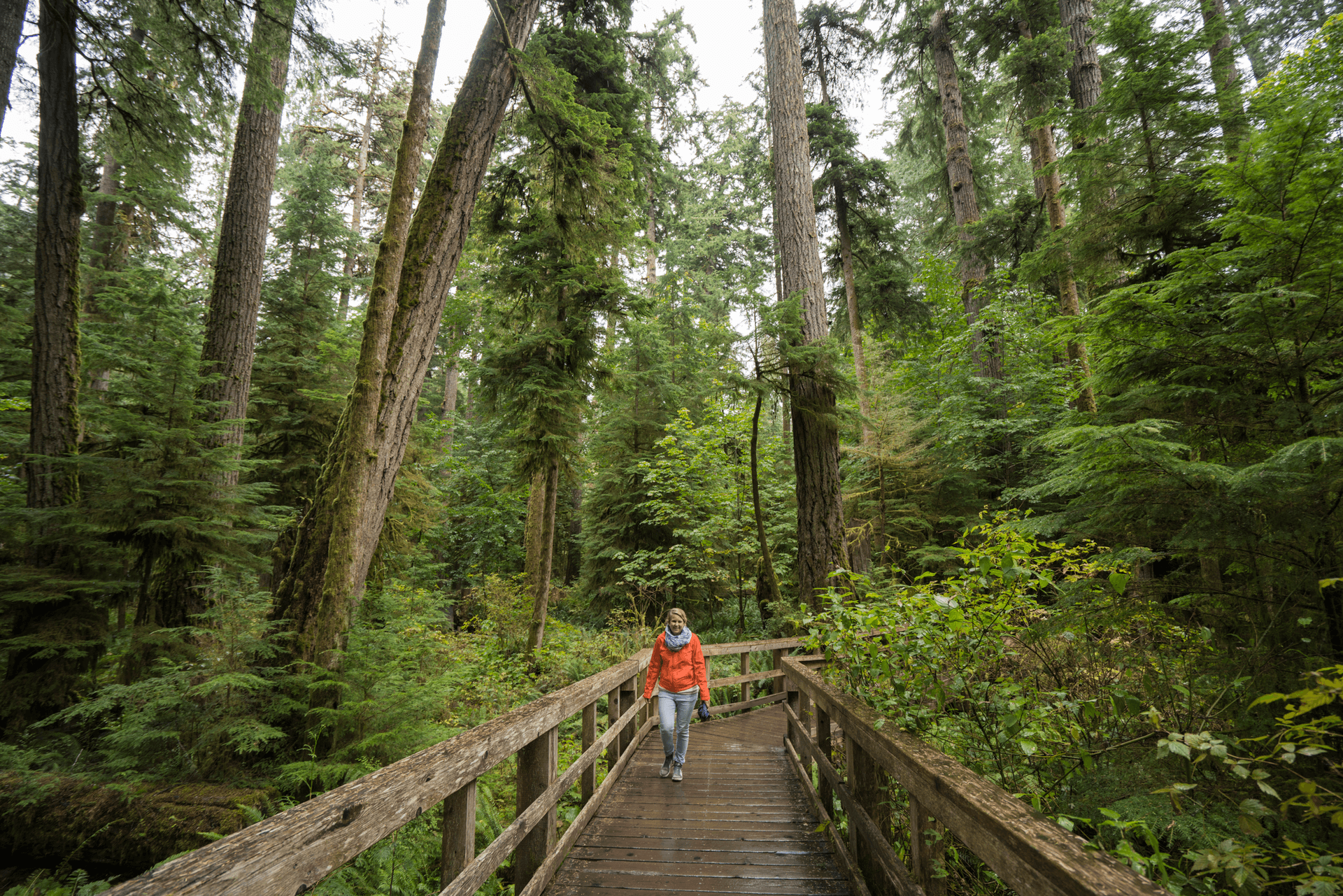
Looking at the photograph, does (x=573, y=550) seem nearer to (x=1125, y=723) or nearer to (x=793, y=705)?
(x=793, y=705)

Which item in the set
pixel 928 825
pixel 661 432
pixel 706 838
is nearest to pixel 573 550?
pixel 661 432

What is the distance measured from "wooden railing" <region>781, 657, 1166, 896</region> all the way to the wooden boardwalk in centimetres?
30

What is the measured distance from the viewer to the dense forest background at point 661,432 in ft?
8.90

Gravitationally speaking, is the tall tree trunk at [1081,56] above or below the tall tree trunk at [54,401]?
above

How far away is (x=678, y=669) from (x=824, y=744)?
5.51 feet

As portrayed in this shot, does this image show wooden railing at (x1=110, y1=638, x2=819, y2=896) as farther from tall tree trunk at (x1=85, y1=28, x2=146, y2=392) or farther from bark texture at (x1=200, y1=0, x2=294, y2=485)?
tall tree trunk at (x1=85, y1=28, x2=146, y2=392)

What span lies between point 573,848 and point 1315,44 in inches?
281

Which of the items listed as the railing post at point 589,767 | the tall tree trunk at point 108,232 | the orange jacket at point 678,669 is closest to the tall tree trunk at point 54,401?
the railing post at point 589,767

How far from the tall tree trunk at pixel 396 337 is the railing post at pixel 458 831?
11.0ft

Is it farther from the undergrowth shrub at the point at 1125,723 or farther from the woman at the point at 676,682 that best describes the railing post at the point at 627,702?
the undergrowth shrub at the point at 1125,723

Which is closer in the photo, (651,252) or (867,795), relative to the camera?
(867,795)

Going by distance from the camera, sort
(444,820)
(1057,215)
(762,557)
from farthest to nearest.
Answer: (762,557), (1057,215), (444,820)

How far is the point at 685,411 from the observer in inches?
571

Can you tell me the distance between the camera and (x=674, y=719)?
18.6ft
